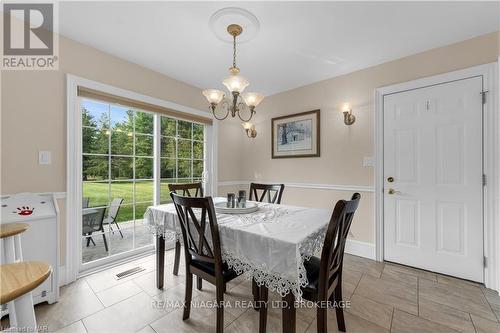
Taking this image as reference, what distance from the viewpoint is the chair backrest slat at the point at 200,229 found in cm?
142

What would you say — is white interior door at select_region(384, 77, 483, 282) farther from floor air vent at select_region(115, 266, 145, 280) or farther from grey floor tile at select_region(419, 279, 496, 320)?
floor air vent at select_region(115, 266, 145, 280)

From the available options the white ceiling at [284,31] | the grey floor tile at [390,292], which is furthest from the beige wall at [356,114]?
the grey floor tile at [390,292]

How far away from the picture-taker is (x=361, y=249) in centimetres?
286

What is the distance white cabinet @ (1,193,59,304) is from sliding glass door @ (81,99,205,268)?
0.51m

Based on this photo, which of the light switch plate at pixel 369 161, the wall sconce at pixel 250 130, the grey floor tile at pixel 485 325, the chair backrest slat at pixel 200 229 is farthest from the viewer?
the wall sconce at pixel 250 130

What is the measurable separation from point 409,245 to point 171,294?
263cm

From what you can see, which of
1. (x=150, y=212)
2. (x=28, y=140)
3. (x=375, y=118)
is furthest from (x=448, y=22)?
→ (x=28, y=140)

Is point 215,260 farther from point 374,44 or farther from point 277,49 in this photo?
point 374,44

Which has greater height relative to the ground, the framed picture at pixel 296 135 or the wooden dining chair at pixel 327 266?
the framed picture at pixel 296 135

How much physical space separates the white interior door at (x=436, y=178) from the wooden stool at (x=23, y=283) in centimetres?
309

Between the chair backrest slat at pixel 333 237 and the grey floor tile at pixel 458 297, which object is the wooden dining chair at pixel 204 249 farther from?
the grey floor tile at pixel 458 297

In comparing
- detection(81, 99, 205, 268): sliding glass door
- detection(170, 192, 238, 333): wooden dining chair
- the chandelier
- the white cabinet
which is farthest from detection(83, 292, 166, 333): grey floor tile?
the chandelier

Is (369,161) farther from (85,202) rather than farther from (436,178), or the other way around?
(85,202)

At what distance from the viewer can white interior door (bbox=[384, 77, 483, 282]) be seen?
2195 mm
